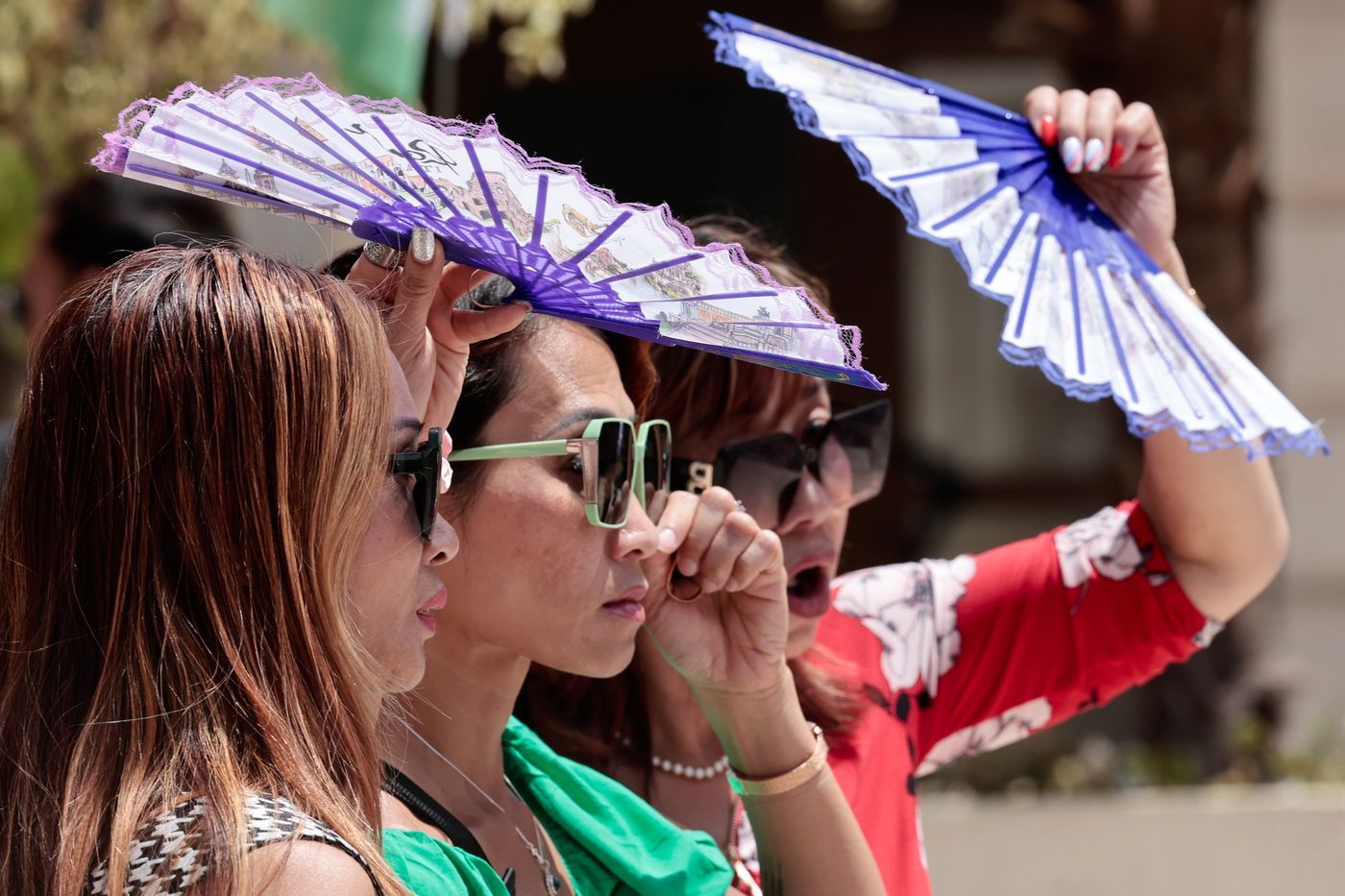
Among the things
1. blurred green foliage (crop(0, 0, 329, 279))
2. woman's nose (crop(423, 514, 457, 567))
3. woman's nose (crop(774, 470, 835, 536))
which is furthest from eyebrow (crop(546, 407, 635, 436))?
blurred green foliage (crop(0, 0, 329, 279))

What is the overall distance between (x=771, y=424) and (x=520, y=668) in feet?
2.17

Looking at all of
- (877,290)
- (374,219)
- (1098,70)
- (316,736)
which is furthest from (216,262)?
(877,290)

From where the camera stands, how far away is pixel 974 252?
215cm

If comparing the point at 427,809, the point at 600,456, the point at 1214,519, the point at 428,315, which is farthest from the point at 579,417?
the point at 1214,519

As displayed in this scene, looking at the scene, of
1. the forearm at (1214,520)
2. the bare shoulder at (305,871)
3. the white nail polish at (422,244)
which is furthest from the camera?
the forearm at (1214,520)

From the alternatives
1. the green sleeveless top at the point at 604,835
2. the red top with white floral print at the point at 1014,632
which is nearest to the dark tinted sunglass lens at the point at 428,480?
the green sleeveless top at the point at 604,835

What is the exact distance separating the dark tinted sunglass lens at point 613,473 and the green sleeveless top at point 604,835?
35 cm

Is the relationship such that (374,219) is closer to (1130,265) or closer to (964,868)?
(1130,265)

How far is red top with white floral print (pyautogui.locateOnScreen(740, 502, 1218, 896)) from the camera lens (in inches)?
101

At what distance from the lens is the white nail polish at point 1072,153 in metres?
2.32

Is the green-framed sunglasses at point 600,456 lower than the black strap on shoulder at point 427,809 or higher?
higher

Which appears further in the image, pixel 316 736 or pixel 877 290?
pixel 877 290

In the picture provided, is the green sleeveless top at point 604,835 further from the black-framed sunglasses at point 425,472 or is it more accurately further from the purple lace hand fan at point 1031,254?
the purple lace hand fan at point 1031,254

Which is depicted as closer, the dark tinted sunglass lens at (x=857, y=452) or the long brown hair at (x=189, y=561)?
the long brown hair at (x=189, y=561)
